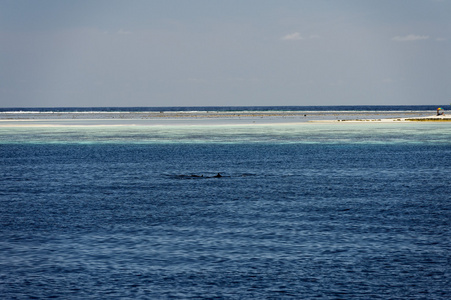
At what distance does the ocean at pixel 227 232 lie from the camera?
46.4 ft

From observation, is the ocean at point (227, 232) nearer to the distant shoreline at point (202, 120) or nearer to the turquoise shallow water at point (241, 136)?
the turquoise shallow water at point (241, 136)

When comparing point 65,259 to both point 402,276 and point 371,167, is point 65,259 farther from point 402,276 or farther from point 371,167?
point 371,167

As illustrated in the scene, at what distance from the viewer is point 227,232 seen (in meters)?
19.5

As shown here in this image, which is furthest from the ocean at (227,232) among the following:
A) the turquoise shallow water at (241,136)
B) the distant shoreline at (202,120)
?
the distant shoreline at (202,120)

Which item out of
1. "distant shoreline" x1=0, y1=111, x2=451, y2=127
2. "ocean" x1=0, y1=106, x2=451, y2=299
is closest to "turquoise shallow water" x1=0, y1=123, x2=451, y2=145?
"ocean" x1=0, y1=106, x2=451, y2=299

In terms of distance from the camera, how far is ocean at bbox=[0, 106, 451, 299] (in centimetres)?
1415

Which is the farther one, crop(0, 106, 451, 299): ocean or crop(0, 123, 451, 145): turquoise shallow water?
crop(0, 123, 451, 145): turquoise shallow water

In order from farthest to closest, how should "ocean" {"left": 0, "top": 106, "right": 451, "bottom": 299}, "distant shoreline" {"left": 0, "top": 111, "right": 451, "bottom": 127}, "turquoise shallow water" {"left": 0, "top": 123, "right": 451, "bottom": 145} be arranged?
"distant shoreline" {"left": 0, "top": 111, "right": 451, "bottom": 127}
"turquoise shallow water" {"left": 0, "top": 123, "right": 451, "bottom": 145}
"ocean" {"left": 0, "top": 106, "right": 451, "bottom": 299}

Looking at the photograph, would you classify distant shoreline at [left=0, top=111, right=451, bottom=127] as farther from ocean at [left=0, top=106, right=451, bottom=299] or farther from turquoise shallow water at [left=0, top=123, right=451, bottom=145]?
ocean at [left=0, top=106, right=451, bottom=299]

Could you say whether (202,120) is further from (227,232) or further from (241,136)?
(227,232)

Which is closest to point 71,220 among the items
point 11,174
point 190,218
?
point 190,218

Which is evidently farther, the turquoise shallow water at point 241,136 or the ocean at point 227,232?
the turquoise shallow water at point 241,136

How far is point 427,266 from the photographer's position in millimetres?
15391

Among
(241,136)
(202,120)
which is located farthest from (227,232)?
(202,120)
